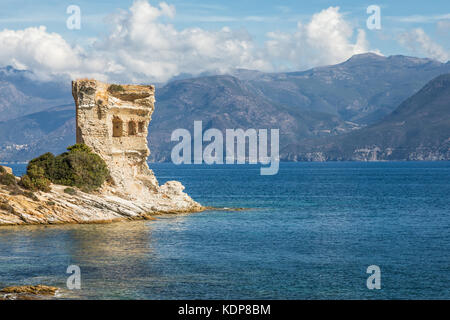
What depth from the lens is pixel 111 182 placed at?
57.4m

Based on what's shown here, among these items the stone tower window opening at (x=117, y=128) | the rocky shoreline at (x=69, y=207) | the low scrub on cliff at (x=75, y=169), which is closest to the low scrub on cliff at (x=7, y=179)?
the rocky shoreline at (x=69, y=207)

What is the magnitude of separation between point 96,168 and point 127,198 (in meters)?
3.93

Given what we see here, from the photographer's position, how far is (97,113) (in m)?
57.0

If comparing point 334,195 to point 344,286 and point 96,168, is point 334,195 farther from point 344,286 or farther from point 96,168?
point 344,286

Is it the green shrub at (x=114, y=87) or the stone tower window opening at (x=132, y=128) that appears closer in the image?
the green shrub at (x=114, y=87)

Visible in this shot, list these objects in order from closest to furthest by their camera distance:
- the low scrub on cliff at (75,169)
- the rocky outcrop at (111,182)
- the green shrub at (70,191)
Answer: the rocky outcrop at (111,182), the green shrub at (70,191), the low scrub on cliff at (75,169)

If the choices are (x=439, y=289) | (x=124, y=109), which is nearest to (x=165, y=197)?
(x=124, y=109)

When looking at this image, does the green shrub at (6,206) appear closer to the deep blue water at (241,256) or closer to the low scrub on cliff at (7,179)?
the low scrub on cliff at (7,179)

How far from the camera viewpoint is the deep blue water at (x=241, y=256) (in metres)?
28.9

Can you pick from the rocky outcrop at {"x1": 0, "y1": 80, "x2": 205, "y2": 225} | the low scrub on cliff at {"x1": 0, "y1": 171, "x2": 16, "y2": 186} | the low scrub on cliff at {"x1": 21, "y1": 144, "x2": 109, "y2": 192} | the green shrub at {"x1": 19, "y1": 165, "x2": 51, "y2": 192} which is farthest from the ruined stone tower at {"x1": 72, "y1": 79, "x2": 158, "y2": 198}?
the low scrub on cliff at {"x1": 0, "y1": 171, "x2": 16, "y2": 186}

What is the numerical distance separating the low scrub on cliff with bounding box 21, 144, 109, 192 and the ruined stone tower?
171cm

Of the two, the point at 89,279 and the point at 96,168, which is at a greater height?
the point at 96,168

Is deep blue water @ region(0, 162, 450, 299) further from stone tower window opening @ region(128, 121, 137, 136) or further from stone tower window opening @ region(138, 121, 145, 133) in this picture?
stone tower window opening @ region(138, 121, 145, 133)

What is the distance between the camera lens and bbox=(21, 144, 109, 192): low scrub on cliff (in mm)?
54438
